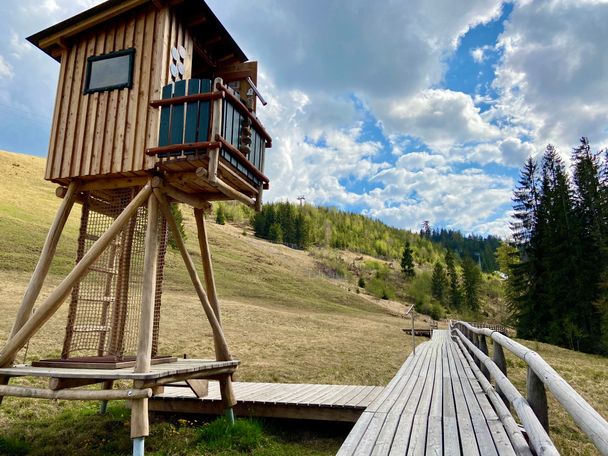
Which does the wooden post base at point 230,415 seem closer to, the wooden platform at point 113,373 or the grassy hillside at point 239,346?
the grassy hillside at point 239,346

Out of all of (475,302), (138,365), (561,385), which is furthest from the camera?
(475,302)

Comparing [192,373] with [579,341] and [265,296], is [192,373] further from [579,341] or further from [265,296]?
[579,341]

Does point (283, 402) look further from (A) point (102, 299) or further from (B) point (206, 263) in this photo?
(A) point (102, 299)

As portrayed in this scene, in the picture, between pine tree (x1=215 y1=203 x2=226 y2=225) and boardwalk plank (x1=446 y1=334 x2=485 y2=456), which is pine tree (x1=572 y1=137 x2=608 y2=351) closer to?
boardwalk plank (x1=446 y1=334 x2=485 y2=456)

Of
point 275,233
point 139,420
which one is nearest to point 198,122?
point 139,420

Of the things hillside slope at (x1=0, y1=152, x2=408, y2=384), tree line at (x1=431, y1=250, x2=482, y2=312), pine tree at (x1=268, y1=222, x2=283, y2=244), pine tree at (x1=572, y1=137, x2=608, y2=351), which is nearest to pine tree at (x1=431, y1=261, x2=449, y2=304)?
tree line at (x1=431, y1=250, x2=482, y2=312)

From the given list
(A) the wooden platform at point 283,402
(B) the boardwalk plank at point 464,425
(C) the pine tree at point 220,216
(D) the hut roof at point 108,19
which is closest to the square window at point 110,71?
(D) the hut roof at point 108,19

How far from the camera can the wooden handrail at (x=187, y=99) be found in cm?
699

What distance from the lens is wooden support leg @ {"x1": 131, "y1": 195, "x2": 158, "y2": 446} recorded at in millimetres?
5898

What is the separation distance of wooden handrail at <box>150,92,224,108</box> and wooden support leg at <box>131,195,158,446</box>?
1601 mm

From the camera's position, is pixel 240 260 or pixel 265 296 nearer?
pixel 265 296

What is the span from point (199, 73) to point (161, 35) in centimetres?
236

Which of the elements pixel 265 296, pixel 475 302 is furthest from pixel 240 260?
pixel 475 302

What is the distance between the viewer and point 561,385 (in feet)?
8.75
